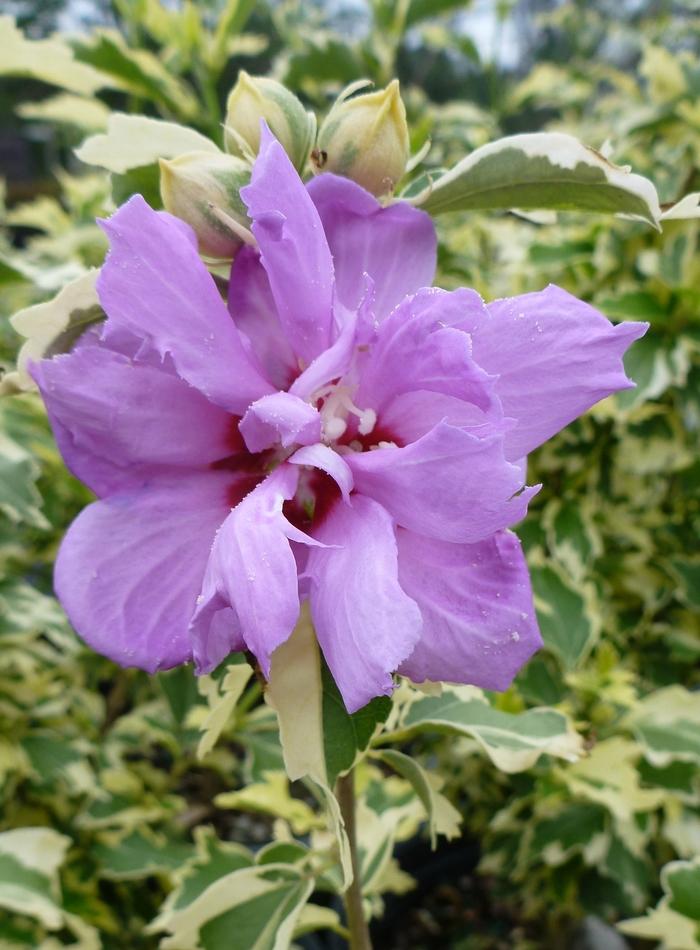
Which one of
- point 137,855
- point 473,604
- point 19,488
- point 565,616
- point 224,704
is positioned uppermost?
point 473,604

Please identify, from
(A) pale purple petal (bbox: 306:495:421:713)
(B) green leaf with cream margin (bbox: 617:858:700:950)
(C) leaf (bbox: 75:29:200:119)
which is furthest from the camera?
(C) leaf (bbox: 75:29:200:119)

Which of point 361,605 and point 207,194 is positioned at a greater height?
point 207,194

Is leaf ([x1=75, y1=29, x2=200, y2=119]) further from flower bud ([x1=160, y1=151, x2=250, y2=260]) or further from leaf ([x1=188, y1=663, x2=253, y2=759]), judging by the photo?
leaf ([x1=188, y1=663, x2=253, y2=759])

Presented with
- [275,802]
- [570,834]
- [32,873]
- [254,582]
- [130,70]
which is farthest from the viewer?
[130,70]

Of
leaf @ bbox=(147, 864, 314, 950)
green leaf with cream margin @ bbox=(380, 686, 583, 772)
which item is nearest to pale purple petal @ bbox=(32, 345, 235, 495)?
green leaf with cream margin @ bbox=(380, 686, 583, 772)

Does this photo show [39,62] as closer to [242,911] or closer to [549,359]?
[549,359]

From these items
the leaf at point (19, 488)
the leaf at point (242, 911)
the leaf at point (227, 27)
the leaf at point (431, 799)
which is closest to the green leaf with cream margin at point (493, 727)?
the leaf at point (431, 799)

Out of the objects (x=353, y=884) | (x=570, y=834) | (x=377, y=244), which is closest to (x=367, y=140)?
(x=377, y=244)

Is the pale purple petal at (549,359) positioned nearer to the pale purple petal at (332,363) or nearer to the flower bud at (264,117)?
the pale purple petal at (332,363)
